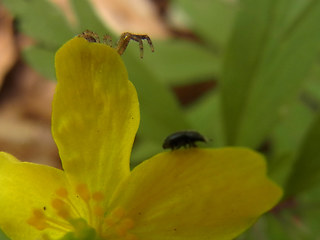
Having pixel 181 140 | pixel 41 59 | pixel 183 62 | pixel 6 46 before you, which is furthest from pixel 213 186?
pixel 6 46

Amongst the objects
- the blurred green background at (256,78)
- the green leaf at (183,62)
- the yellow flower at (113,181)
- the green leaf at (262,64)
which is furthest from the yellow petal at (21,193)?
the green leaf at (183,62)

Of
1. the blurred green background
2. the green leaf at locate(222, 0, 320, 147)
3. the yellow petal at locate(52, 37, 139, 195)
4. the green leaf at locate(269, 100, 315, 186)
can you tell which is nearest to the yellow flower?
the yellow petal at locate(52, 37, 139, 195)

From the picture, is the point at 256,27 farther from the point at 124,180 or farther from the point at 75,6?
the point at 124,180

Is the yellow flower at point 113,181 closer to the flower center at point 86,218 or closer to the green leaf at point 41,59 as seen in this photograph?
the flower center at point 86,218

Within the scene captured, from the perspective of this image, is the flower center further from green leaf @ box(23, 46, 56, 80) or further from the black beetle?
green leaf @ box(23, 46, 56, 80)

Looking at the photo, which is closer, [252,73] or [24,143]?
[252,73]

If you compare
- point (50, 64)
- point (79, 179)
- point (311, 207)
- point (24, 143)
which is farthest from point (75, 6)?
point (24, 143)
